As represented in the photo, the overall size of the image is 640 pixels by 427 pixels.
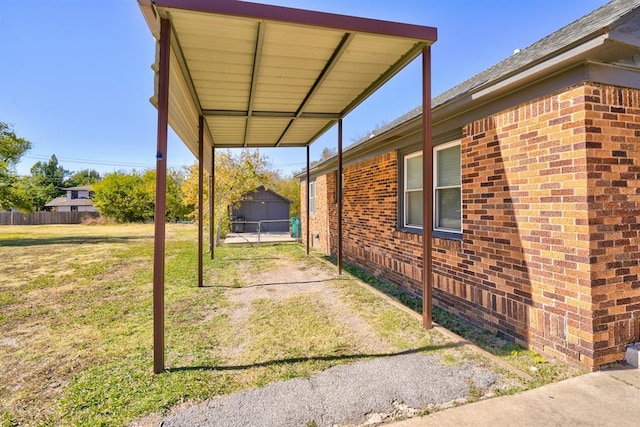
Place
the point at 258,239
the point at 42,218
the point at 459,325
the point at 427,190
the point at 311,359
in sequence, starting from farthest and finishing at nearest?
the point at 42,218, the point at 258,239, the point at 459,325, the point at 427,190, the point at 311,359

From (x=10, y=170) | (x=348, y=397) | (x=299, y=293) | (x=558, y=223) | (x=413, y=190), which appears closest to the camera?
(x=348, y=397)

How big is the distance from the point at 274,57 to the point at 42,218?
48.0 m

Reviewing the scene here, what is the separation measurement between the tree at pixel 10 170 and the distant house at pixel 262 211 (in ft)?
42.0

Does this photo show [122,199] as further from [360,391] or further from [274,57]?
[360,391]

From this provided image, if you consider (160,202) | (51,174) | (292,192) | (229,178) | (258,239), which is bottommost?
(258,239)

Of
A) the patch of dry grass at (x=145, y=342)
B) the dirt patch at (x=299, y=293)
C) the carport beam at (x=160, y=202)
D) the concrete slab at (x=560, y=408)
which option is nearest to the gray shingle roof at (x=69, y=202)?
the patch of dry grass at (x=145, y=342)

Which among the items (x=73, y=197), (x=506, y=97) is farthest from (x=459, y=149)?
(x=73, y=197)

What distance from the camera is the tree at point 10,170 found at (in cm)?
1933

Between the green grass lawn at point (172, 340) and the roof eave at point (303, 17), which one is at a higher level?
the roof eave at point (303, 17)

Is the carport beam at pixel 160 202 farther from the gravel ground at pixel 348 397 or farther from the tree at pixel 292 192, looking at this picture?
the tree at pixel 292 192

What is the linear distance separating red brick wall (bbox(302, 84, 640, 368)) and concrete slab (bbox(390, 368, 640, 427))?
12.3 inches

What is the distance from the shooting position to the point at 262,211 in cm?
2412

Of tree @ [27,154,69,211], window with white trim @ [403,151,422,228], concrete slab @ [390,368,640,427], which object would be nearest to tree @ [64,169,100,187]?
tree @ [27,154,69,211]

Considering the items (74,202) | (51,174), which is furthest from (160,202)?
(51,174)
